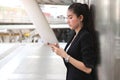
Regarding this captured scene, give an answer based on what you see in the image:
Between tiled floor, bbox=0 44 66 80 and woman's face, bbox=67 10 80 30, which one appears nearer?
woman's face, bbox=67 10 80 30

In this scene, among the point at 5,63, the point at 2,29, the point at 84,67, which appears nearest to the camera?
the point at 84,67

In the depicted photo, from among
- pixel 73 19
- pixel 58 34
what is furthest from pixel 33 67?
pixel 58 34

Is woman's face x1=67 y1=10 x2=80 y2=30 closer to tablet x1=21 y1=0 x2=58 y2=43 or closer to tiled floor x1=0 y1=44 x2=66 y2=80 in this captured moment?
tiled floor x1=0 y1=44 x2=66 y2=80

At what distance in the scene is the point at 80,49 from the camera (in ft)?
3.83

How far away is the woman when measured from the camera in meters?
1.13

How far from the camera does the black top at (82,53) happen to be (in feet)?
3.69

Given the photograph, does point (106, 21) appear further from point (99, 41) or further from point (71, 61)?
point (71, 61)

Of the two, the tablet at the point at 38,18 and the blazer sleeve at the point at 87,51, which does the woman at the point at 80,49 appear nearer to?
the blazer sleeve at the point at 87,51

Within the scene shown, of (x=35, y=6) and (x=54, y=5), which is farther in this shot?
(x=54, y=5)

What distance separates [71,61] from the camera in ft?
3.82

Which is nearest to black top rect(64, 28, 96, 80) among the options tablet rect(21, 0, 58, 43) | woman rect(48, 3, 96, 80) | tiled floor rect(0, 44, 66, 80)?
woman rect(48, 3, 96, 80)

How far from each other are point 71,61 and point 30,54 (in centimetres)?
232

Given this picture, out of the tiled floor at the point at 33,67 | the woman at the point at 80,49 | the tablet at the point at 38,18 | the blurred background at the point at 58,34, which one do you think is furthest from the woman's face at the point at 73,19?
the tablet at the point at 38,18

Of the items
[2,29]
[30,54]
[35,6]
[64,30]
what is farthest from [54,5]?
[35,6]
